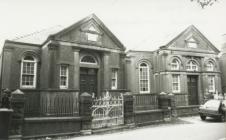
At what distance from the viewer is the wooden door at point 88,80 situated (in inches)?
544

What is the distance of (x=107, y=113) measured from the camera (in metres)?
9.84

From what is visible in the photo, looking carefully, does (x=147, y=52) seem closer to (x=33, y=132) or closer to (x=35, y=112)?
(x=35, y=112)

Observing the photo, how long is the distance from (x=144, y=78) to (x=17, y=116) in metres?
13.3

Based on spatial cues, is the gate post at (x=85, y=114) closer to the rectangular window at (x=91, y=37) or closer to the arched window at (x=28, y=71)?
the rectangular window at (x=91, y=37)

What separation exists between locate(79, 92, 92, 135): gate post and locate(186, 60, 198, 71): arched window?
12.0m

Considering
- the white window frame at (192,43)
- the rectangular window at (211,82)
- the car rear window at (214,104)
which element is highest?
the white window frame at (192,43)

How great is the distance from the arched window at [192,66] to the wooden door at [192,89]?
28.9 inches

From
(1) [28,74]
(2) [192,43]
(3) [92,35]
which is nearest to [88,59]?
(3) [92,35]

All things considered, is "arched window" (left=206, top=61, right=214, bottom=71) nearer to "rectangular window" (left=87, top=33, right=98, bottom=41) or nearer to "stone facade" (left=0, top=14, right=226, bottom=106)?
"stone facade" (left=0, top=14, right=226, bottom=106)

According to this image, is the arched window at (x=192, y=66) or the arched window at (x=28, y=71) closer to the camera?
the arched window at (x=28, y=71)

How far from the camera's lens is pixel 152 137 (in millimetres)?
8086

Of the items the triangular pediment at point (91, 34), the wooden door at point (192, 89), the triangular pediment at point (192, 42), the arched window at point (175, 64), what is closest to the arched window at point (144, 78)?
the arched window at point (175, 64)

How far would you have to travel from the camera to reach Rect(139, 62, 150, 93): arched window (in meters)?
18.8

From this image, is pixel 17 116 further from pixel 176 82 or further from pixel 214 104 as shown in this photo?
pixel 176 82
